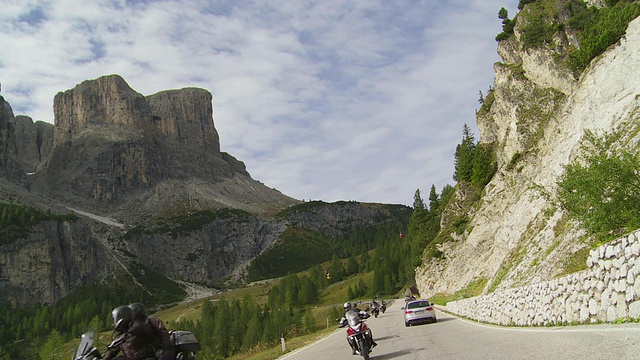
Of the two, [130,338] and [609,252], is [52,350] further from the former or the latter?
[609,252]

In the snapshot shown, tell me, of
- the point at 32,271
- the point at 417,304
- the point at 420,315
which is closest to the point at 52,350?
the point at 32,271

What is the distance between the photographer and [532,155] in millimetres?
49250

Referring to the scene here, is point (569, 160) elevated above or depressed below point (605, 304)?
above

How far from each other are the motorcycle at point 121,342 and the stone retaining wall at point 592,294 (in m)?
9.07

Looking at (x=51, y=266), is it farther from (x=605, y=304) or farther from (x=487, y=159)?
(x=605, y=304)

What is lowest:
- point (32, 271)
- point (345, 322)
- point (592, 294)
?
point (592, 294)

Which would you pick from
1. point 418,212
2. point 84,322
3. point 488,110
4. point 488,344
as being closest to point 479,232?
point 488,110

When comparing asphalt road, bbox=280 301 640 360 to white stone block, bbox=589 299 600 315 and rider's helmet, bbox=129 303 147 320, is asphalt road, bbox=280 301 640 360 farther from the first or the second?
rider's helmet, bbox=129 303 147 320

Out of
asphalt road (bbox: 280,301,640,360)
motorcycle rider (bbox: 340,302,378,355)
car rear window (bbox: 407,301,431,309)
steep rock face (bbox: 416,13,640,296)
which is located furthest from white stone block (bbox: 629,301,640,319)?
car rear window (bbox: 407,301,431,309)

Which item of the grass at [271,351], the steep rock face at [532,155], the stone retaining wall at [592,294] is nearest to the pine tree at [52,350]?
the steep rock face at [532,155]

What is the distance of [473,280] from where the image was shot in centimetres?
4766

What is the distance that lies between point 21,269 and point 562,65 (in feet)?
670

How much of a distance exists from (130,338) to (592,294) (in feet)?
36.1

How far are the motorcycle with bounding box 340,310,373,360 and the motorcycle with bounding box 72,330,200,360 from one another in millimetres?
5891
